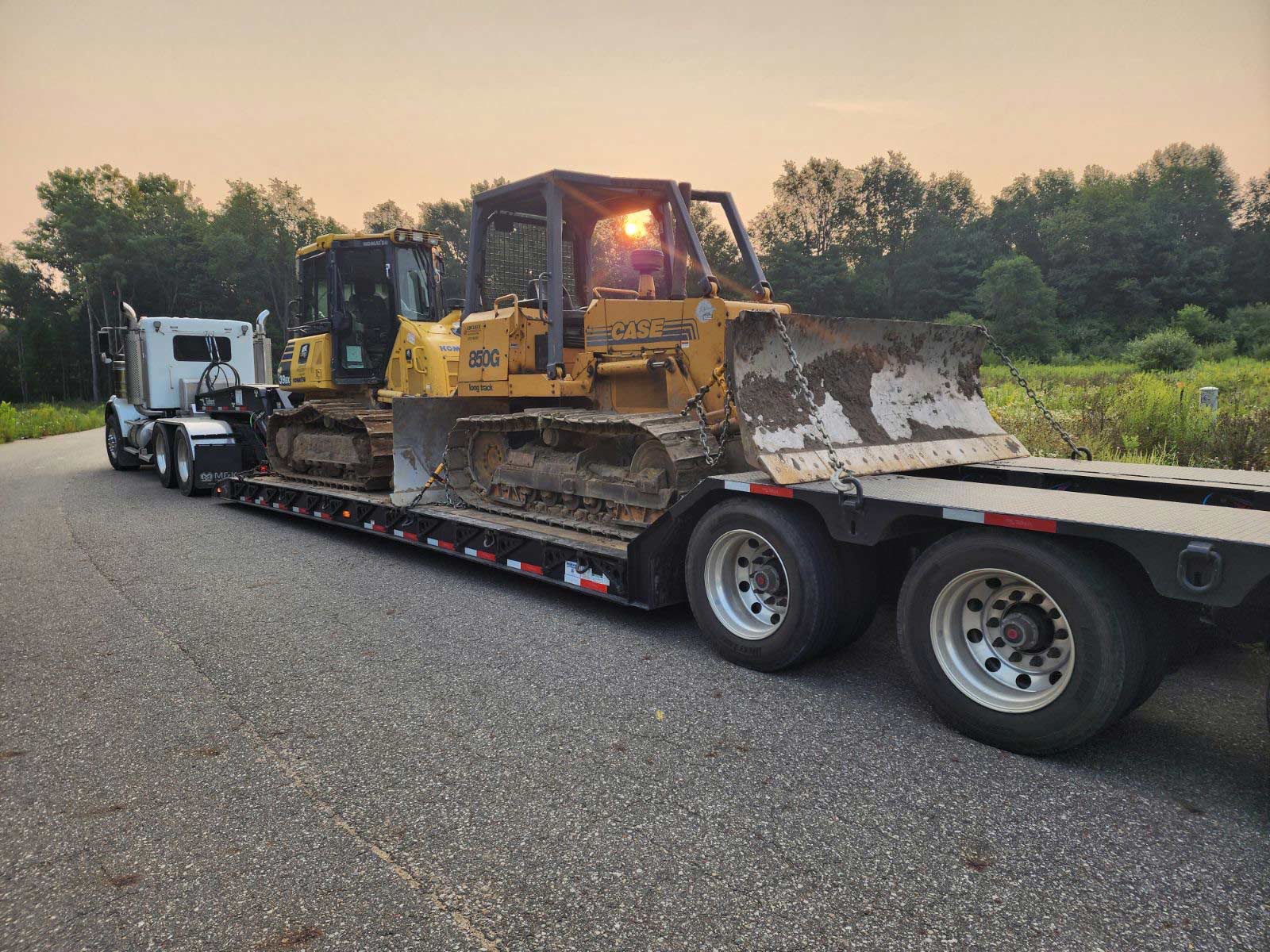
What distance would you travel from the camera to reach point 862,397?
5.09m

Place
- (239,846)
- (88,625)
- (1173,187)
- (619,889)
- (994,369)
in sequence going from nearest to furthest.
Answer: (619,889), (239,846), (88,625), (994,369), (1173,187)

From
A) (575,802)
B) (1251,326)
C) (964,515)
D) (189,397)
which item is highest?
(1251,326)

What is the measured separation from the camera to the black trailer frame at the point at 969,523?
2.76 m

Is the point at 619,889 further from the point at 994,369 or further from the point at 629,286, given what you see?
the point at 994,369

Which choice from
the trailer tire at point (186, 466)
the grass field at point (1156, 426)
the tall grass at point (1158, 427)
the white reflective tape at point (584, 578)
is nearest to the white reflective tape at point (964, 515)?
the white reflective tape at point (584, 578)

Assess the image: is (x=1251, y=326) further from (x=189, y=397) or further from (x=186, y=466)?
(x=186, y=466)

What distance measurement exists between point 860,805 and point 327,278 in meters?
8.87

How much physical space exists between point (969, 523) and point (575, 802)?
2.02 metres

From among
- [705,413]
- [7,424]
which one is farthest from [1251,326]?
[7,424]

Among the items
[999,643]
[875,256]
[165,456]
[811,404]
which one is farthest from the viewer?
[875,256]

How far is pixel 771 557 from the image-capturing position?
424 centimetres

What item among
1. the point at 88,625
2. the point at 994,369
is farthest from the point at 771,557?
the point at 994,369

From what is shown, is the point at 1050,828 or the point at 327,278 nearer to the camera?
the point at 1050,828

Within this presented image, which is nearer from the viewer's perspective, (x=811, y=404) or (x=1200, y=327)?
(x=811, y=404)
